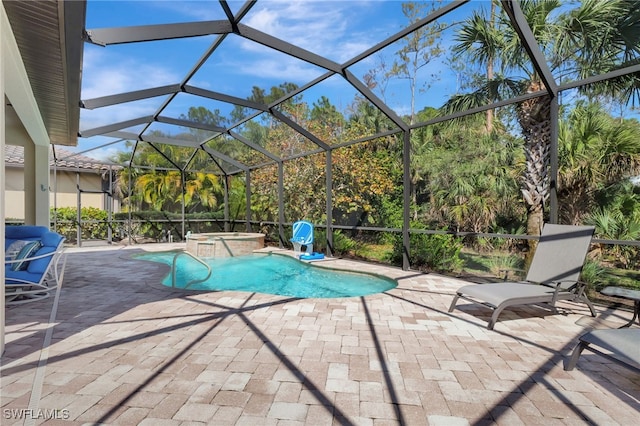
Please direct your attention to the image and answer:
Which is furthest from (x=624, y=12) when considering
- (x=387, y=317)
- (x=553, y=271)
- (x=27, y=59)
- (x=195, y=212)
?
(x=195, y=212)

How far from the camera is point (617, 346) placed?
2594 mm

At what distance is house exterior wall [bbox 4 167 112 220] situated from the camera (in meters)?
11.6

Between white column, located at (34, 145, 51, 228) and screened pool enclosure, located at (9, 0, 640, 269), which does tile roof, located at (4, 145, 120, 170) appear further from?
white column, located at (34, 145, 51, 228)

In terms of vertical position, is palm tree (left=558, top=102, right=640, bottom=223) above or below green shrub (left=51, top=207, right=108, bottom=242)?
above

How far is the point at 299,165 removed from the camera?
42.2ft

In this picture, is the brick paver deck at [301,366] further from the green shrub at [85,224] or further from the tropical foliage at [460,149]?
the green shrub at [85,224]

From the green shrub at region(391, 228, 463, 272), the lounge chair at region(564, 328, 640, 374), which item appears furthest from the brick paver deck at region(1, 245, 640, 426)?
the green shrub at region(391, 228, 463, 272)

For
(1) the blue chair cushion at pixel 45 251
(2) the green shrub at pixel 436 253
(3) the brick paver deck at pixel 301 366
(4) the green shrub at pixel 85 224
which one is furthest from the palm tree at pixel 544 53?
(4) the green shrub at pixel 85 224

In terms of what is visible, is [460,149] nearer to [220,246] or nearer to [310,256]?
[310,256]

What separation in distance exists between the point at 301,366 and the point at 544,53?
7344mm

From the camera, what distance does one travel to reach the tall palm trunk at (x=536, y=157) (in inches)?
275

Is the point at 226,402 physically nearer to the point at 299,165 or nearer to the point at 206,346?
the point at 206,346
